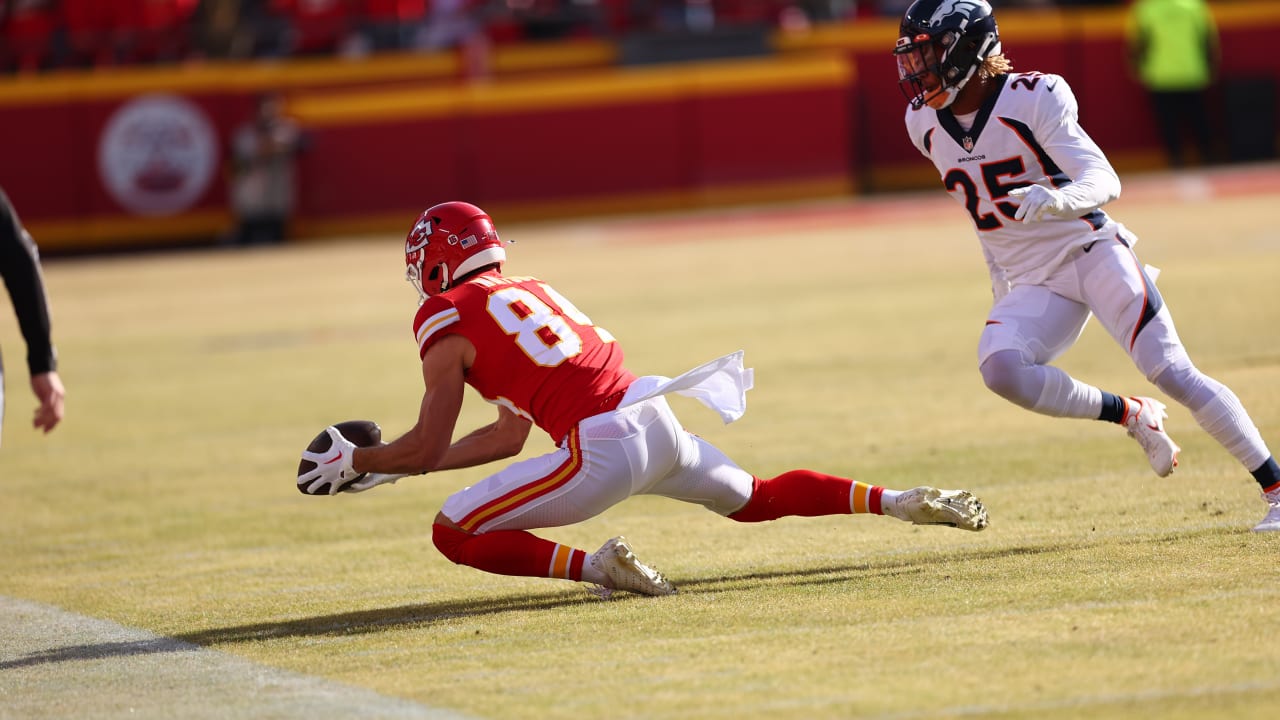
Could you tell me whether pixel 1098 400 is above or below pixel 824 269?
above

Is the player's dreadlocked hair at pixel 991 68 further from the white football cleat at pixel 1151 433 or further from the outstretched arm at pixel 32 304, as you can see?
the outstretched arm at pixel 32 304

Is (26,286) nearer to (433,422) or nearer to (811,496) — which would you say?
(433,422)

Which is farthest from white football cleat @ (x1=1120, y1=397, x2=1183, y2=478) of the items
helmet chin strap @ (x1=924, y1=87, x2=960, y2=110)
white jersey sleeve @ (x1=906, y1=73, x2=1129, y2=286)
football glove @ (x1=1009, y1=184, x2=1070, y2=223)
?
helmet chin strap @ (x1=924, y1=87, x2=960, y2=110)

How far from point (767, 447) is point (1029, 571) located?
3.03 m

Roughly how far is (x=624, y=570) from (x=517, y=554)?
0.35 metres

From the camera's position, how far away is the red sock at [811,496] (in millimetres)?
5793

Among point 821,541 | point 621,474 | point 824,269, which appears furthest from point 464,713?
point 824,269

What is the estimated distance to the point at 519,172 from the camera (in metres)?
22.5

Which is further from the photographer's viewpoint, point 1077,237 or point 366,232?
point 366,232

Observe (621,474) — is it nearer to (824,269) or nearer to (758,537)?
(758,537)

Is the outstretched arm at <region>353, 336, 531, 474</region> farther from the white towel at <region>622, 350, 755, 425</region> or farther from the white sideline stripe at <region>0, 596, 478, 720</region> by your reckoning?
the white sideline stripe at <region>0, 596, 478, 720</region>

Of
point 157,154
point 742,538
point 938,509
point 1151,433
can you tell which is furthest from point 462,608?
point 157,154

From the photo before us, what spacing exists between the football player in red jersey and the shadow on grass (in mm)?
177

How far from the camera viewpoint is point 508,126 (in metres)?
22.3
